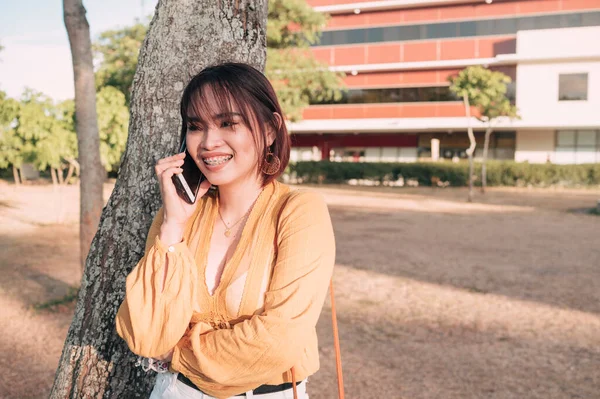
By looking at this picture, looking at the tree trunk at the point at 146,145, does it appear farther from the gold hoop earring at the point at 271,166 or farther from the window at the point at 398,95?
the window at the point at 398,95

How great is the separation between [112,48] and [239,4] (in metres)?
31.9

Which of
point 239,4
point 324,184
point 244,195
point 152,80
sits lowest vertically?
point 324,184

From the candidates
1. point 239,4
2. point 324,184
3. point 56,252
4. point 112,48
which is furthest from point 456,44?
point 239,4

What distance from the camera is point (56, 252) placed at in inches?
397

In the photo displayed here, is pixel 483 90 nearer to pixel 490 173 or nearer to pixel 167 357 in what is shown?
pixel 490 173

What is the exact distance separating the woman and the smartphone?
2cm

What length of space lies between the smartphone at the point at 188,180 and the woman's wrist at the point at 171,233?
85 mm

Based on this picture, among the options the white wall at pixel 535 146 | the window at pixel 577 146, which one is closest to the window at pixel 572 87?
the window at pixel 577 146

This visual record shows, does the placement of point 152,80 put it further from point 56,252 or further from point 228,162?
point 56,252

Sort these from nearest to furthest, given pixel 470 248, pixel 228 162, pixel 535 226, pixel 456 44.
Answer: pixel 228 162 < pixel 470 248 < pixel 535 226 < pixel 456 44

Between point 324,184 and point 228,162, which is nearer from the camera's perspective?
point 228,162

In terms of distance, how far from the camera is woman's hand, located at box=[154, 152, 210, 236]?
172 cm

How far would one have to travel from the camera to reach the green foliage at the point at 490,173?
27.6 meters

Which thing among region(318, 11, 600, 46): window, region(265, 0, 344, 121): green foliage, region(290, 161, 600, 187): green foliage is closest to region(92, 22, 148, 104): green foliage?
region(265, 0, 344, 121): green foliage
